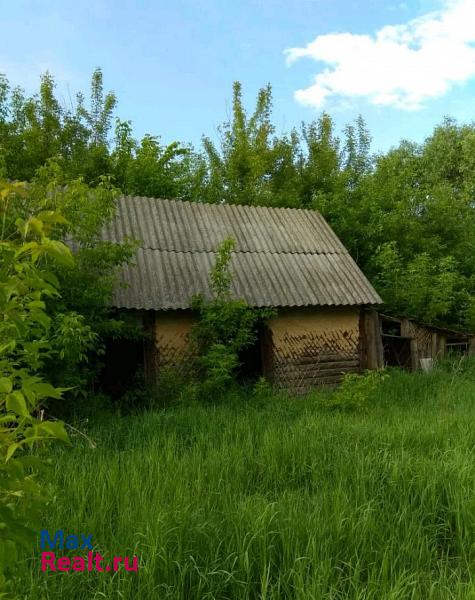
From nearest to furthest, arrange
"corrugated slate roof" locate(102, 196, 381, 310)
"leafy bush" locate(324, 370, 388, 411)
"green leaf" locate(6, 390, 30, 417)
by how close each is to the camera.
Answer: "green leaf" locate(6, 390, 30, 417), "leafy bush" locate(324, 370, 388, 411), "corrugated slate roof" locate(102, 196, 381, 310)

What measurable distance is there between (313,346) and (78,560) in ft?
25.6

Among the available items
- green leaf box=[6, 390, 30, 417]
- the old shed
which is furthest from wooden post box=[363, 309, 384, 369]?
green leaf box=[6, 390, 30, 417]

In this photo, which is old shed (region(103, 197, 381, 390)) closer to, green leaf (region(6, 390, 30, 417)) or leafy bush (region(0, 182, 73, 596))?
leafy bush (region(0, 182, 73, 596))

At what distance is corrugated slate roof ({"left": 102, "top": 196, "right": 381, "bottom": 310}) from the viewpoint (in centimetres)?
866

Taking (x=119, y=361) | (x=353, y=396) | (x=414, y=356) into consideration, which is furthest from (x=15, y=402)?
(x=414, y=356)

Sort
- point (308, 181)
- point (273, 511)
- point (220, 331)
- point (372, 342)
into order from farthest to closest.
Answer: point (308, 181), point (372, 342), point (220, 331), point (273, 511)

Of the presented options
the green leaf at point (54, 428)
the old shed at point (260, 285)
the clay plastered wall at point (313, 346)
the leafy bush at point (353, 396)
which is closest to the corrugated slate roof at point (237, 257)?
the old shed at point (260, 285)

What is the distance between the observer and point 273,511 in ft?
10.4

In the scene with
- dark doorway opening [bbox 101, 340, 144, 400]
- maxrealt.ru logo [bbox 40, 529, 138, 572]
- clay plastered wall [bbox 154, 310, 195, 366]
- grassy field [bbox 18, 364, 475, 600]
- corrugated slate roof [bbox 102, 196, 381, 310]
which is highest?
corrugated slate roof [bbox 102, 196, 381, 310]

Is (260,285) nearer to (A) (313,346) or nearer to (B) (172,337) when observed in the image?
(A) (313,346)

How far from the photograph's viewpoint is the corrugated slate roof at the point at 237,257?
8.66 metres

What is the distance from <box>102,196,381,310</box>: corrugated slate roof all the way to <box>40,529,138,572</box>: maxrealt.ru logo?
17.2 ft

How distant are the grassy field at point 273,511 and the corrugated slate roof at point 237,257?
3474 millimetres

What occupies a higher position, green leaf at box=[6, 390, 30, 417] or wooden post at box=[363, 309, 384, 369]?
green leaf at box=[6, 390, 30, 417]
